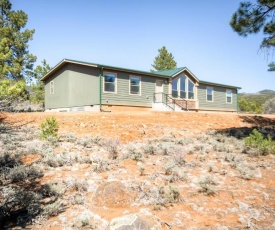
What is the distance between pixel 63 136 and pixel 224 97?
2478 centimetres

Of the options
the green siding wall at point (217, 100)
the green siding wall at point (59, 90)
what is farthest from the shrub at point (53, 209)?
the green siding wall at point (217, 100)

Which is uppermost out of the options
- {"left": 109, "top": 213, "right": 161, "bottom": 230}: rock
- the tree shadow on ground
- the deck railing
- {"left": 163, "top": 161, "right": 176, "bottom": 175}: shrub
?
the deck railing

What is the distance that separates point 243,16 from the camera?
1138cm

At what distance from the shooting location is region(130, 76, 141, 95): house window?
22081 mm

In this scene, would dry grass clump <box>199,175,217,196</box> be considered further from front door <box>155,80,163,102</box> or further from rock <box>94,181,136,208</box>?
front door <box>155,80,163,102</box>

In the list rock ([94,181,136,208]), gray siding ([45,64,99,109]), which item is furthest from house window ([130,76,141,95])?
rock ([94,181,136,208])

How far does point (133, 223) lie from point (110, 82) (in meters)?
16.8

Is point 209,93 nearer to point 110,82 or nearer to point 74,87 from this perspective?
point 110,82

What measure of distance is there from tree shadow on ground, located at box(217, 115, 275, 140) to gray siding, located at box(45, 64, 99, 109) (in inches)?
427

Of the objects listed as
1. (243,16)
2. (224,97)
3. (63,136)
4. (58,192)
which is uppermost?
(243,16)

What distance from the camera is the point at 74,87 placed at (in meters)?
22.7

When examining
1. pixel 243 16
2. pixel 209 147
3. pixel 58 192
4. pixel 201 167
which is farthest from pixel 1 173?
pixel 243 16

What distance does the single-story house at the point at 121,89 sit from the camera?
66.9 ft

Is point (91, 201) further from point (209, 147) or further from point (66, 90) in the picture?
point (66, 90)
